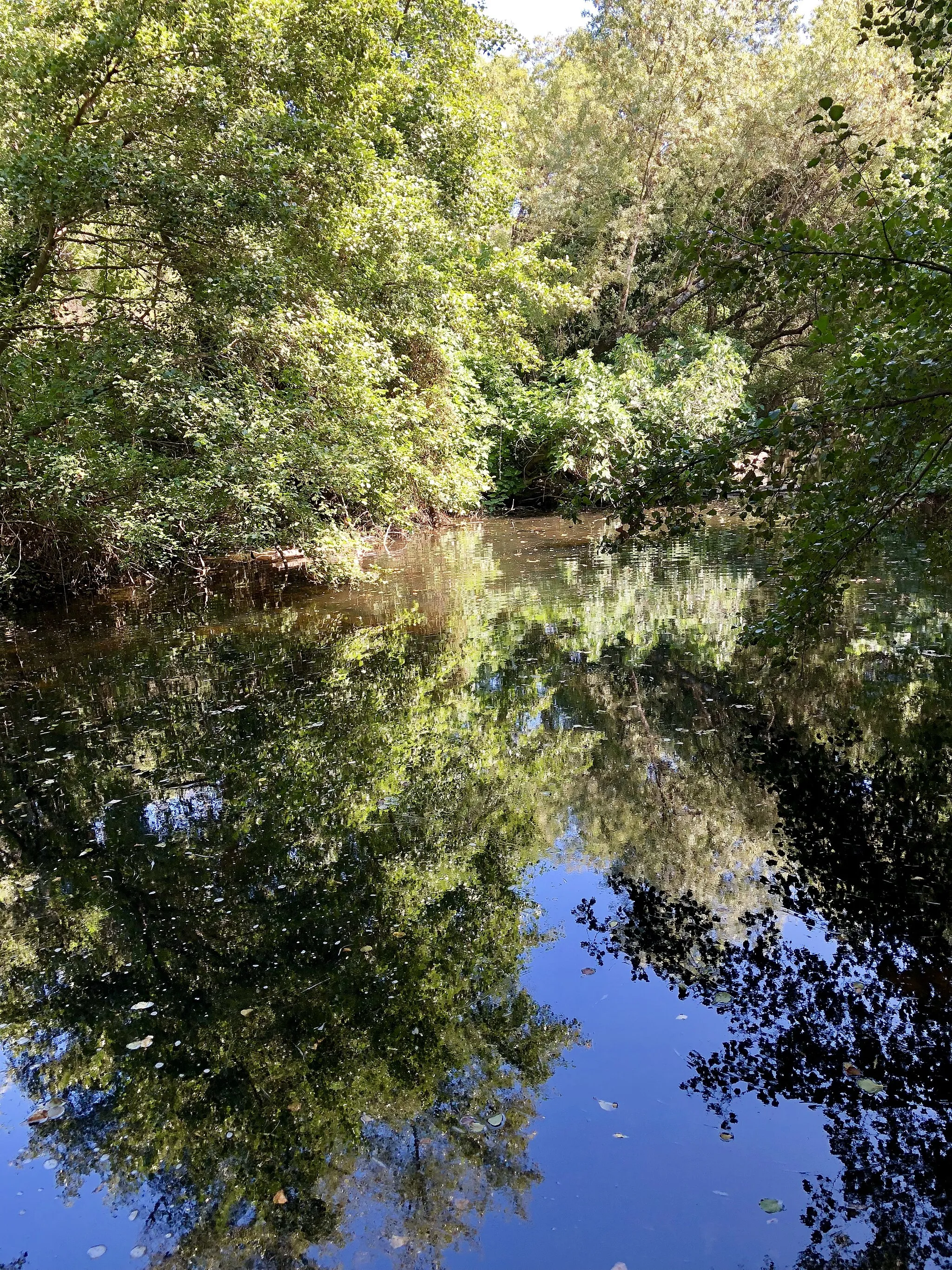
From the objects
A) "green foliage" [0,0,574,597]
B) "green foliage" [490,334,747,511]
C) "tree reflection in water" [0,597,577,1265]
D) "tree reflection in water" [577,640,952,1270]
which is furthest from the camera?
"green foliage" [490,334,747,511]

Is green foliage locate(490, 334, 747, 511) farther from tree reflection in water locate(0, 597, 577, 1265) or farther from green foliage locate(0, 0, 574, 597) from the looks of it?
tree reflection in water locate(0, 597, 577, 1265)

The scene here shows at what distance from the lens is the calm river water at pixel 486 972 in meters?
3.08

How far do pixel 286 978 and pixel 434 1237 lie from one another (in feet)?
5.37

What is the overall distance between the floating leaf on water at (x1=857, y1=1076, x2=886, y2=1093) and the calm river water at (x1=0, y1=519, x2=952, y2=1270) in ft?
0.05

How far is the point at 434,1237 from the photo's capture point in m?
3.00

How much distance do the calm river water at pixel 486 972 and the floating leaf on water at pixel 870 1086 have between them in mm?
14

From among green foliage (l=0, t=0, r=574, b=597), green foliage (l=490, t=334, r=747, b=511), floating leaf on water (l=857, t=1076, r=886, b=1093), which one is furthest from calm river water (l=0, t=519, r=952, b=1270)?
green foliage (l=490, t=334, r=747, b=511)

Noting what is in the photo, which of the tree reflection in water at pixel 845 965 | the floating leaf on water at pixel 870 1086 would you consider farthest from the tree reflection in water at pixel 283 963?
the floating leaf on water at pixel 870 1086

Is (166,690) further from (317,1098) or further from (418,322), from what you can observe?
(418,322)

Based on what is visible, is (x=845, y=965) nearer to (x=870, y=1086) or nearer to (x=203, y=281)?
(x=870, y=1086)

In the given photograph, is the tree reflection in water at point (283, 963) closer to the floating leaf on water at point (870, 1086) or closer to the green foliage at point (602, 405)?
the floating leaf on water at point (870, 1086)

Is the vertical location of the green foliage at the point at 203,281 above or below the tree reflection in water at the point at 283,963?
above

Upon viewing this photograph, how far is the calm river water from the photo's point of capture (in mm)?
3078

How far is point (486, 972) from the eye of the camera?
443cm
